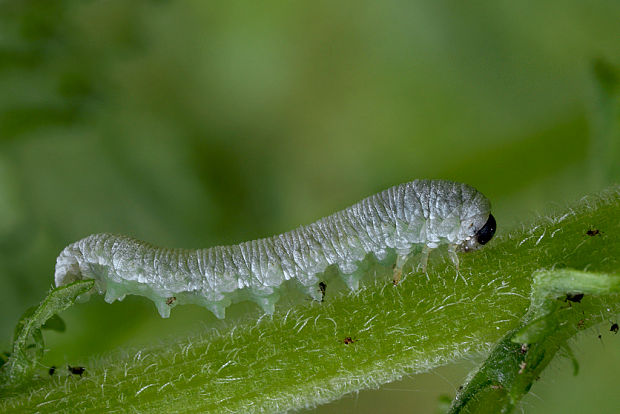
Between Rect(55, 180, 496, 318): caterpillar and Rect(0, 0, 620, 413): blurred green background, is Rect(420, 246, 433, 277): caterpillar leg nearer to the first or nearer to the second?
Rect(55, 180, 496, 318): caterpillar

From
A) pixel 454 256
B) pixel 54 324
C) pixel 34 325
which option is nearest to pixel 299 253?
pixel 454 256

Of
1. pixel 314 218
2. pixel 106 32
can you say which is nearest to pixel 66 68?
pixel 106 32

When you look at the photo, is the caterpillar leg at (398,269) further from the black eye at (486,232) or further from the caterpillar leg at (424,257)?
the black eye at (486,232)

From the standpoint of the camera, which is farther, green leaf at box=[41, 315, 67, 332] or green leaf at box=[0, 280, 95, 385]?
green leaf at box=[41, 315, 67, 332]

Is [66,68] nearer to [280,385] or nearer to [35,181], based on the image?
[35,181]

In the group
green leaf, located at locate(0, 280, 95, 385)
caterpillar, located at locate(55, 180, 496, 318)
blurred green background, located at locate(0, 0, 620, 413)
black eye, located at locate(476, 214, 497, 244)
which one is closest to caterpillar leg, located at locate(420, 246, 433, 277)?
caterpillar, located at locate(55, 180, 496, 318)

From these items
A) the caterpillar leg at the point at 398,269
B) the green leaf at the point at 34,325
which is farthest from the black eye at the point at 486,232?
the green leaf at the point at 34,325
